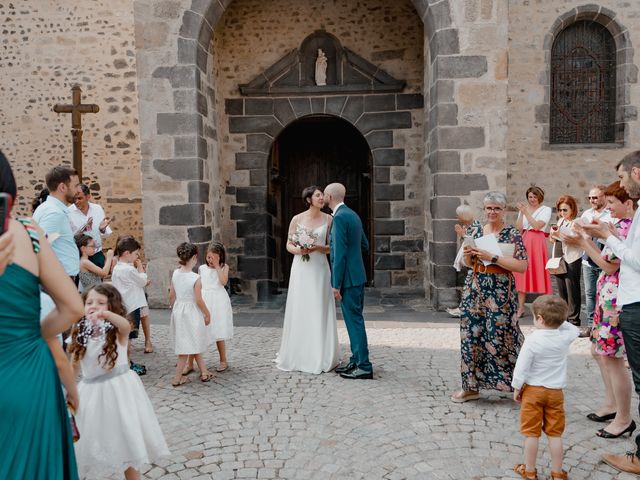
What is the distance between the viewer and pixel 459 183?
7727 mm

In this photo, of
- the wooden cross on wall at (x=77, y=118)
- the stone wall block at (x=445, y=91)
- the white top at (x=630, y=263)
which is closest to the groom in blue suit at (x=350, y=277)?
the white top at (x=630, y=263)

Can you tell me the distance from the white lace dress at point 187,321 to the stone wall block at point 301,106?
542 centimetres

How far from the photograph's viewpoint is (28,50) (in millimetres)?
12430

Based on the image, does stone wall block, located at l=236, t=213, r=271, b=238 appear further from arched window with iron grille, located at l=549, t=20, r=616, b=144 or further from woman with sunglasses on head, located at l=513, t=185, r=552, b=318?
arched window with iron grille, located at l=549, t=20, r=616, b=144

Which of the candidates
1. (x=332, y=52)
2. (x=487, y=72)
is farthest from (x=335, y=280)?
(x=332, y=52)

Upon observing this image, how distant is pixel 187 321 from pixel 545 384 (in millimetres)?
2850

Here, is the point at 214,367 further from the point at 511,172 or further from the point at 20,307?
the point at 511,172

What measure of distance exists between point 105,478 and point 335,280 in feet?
7.87

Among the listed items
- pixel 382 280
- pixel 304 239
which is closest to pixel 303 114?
pixel 382 280

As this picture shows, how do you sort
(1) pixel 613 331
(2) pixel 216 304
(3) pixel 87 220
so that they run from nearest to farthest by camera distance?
(1) pixel 613 331
(2) pixel 216 304
(3) pixel 87 220

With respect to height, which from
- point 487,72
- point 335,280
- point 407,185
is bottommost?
point 335,280

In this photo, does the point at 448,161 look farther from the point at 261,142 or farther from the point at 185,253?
the point at 185,253

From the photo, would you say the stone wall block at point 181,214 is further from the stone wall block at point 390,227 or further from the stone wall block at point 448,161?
the stone wall block at point 448,161

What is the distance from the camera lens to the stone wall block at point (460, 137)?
768cm
